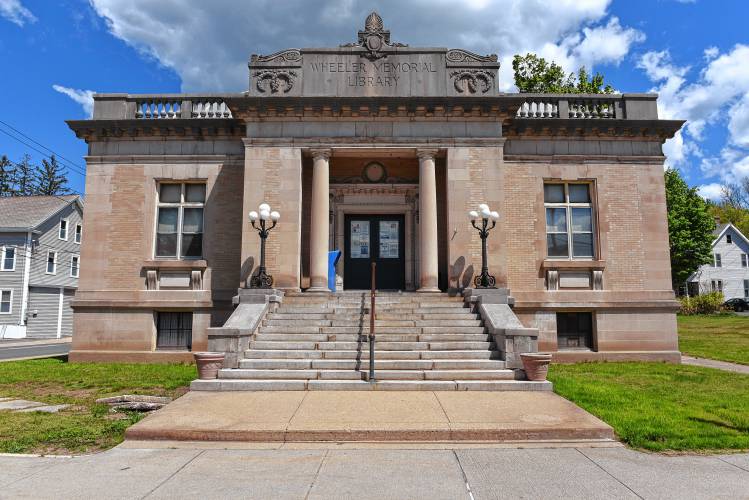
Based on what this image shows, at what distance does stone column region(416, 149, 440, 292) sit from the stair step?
5539 mm

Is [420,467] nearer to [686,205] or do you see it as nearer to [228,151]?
[228,151]

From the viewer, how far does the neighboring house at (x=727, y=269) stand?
53.0 meters

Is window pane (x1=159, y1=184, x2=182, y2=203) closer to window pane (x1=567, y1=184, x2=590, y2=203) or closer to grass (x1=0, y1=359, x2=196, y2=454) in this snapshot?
grass (x1=0, y1=359, x2=196, y2=454)

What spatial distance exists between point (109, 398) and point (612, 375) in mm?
10956

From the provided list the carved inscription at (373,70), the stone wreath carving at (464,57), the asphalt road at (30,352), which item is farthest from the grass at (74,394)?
the stone wreath carving at (464,57)

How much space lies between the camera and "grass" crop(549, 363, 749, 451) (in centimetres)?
646

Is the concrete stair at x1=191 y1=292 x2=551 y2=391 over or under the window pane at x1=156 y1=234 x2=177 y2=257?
under

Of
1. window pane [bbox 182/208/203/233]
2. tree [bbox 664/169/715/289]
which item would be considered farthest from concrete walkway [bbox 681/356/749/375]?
tree [bbox 664/169/715/289]

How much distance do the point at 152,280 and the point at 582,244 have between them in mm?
13948

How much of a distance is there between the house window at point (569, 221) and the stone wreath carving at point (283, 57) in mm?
9200

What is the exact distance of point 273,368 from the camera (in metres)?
10.3

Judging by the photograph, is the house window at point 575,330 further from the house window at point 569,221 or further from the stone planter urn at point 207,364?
the stone planter urn at point 207,364

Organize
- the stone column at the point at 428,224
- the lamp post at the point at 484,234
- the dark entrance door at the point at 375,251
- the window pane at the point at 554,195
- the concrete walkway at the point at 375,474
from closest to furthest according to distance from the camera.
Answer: the concrete walkway at the point at 375,474 → the lamp post at the point at 484,234 → the stone column at the point at 428,224 → the window pane at the point at 554,195 → the dark entrance door at the point at 375,251

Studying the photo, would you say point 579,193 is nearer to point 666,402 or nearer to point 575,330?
point 575,330
